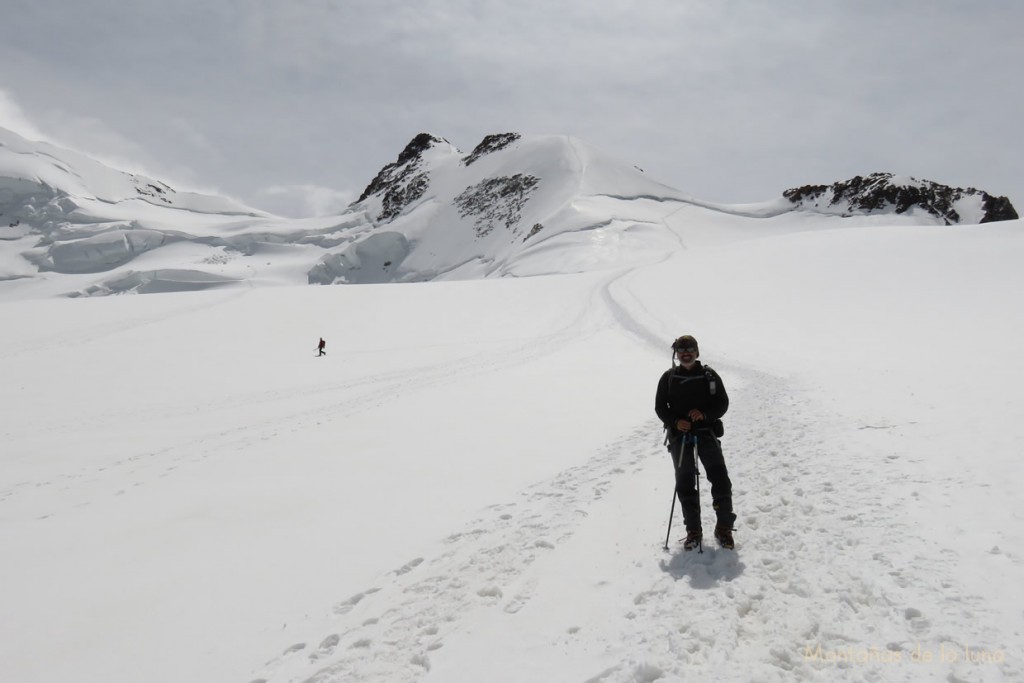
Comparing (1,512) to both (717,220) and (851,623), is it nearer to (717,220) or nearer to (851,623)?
(851,623)

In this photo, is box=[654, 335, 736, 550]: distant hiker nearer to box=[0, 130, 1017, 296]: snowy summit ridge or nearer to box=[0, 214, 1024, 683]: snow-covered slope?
box=[0, 214, 1024, 683]: snow-covered slope

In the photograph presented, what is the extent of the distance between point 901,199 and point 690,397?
16575cm

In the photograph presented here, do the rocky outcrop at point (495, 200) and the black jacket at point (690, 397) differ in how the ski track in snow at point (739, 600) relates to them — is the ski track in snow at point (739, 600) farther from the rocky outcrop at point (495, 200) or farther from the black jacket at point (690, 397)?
the rocky outcrop at point (495, 200)

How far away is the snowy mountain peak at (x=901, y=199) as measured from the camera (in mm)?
132625

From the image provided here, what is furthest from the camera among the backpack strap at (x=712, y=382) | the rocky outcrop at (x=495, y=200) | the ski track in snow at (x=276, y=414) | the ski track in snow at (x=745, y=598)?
the rocky outcrop at (x=495, y=200)

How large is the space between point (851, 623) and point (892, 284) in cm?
3557

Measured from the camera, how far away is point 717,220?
403 ft

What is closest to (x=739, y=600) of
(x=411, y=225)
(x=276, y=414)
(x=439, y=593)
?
(x=439, y=593)

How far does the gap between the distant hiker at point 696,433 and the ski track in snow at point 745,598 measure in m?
0.38

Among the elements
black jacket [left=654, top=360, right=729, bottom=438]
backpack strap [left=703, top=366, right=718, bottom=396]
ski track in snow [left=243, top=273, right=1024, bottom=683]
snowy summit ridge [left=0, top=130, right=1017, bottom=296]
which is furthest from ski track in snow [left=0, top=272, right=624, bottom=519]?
snowy summit ridge [left=0, top=130, right=1017, bottom=296]

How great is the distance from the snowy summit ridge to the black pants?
85615mm

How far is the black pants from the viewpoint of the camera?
571cm

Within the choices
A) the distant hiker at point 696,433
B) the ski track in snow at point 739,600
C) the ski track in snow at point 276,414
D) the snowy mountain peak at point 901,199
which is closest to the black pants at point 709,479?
the distant hiker at point 696,433

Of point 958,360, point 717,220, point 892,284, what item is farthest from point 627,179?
point 958,360
